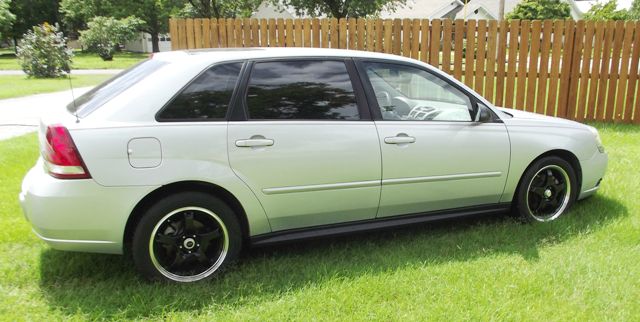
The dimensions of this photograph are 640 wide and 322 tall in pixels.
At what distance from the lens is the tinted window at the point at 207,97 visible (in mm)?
3293

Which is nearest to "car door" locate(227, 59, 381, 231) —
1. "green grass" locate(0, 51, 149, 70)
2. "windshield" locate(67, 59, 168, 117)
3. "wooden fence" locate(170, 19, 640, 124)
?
"windshield" locate(67, 59, 168, 117)

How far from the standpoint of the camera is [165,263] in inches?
132

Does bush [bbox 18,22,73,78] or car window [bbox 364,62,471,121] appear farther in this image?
bush [bbox 18,22,73,78]

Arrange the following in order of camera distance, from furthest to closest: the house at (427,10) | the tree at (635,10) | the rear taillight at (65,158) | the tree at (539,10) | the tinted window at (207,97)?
the tree at (635,10) < the house at (427,10) < the tree at (539,10) < the tinted window at (207,97) < the rear taillight at (65,158)

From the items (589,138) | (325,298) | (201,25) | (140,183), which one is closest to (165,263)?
(140,183)

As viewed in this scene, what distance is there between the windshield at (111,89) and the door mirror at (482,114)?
8.07ft

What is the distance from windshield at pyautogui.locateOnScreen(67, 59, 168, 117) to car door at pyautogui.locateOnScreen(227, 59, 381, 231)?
711mm

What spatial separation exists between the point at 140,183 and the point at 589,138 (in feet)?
12.9

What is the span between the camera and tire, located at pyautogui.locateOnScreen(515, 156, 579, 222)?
4.38 meters

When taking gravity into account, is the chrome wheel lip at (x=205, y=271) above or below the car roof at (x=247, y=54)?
below

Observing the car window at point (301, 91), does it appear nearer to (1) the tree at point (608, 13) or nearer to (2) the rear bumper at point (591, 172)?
(2) the rear bumper at point (591, 172)

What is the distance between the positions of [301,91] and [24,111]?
907 centimetres

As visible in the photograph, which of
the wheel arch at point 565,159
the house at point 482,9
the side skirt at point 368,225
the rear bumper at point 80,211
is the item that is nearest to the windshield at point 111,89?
the rear bumper at point 80,211

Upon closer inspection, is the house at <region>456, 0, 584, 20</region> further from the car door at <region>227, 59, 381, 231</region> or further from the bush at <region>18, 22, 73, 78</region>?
the car door at <region>227, 59, 381, 231</region>
